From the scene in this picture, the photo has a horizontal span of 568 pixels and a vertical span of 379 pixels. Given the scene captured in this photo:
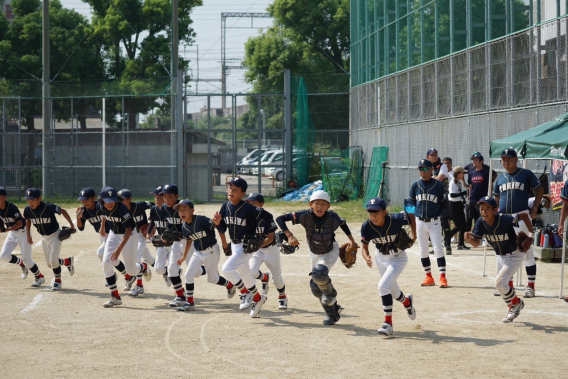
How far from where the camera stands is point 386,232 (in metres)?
9.05

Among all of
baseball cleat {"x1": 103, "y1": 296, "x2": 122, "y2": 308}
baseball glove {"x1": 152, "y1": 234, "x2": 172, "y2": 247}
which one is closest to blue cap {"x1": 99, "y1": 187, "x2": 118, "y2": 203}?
baseball glove {"x1": 152, "y1": 234, "x2": 172, "y2": 247}

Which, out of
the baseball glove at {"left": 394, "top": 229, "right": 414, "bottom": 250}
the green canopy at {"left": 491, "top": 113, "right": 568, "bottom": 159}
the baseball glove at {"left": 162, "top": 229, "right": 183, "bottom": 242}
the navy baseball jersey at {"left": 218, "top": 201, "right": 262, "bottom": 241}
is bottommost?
the baseball glove at {"left": 162, "top": 229, "right": 183, "bottom": 242}

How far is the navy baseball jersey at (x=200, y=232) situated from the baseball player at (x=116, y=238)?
114 centimetres

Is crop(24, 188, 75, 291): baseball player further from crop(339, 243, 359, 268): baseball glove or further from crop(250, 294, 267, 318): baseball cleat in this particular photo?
crop(339, 243, 359, 268): baseball glove

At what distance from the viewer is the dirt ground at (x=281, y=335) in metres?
7.35

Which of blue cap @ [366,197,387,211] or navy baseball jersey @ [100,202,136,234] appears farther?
navy baseball jersey @ [100,202,136,234]

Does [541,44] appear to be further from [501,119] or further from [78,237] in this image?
[78,237]

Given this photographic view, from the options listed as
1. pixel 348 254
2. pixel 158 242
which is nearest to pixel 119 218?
pixel 158 242

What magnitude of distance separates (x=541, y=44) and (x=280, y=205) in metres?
A: 14.8

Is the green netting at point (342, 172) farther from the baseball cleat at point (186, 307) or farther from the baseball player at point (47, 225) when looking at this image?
the baseball cleat at point (186, 307)

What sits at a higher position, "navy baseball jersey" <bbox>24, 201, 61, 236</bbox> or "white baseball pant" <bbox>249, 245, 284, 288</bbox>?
"navy baseball jersey" <bbox>24, 201, 61, 236</bbox>

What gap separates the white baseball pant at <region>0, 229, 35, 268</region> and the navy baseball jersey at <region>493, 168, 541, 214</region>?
8.13m

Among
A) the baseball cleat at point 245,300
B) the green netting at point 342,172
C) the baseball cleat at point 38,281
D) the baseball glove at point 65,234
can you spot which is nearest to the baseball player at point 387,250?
the baseball cleat at point 245,300

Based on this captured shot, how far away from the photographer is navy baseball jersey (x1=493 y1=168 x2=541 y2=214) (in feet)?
37.2
